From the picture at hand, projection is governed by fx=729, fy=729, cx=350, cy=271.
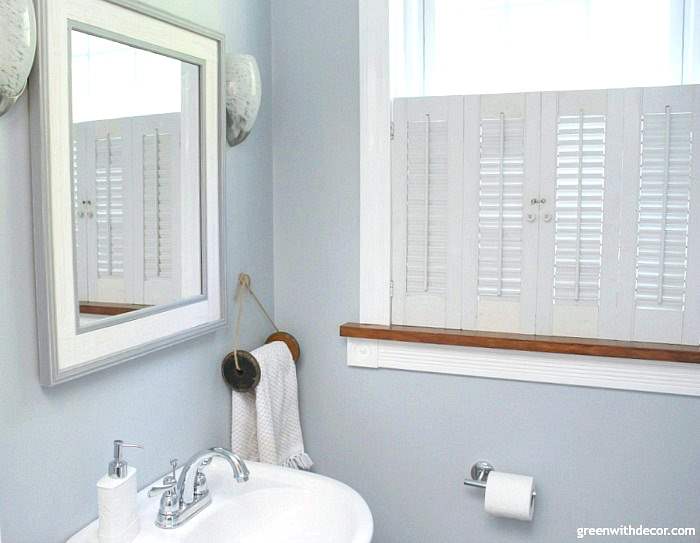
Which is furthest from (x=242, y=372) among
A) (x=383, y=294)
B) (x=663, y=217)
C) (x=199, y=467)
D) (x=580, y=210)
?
(x=663, y=217)

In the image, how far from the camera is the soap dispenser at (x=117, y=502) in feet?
4.14

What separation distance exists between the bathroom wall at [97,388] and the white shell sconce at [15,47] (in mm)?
73

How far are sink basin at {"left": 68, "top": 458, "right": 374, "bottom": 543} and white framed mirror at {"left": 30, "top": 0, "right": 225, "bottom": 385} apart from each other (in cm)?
33

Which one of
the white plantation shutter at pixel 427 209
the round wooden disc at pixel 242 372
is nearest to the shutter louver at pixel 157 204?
the round wooden disc at pixel 242 372

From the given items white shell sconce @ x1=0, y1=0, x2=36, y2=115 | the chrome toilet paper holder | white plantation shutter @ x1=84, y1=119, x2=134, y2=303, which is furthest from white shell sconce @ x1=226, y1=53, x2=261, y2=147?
the chrome toilet paper holder

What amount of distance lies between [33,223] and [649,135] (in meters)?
1.28

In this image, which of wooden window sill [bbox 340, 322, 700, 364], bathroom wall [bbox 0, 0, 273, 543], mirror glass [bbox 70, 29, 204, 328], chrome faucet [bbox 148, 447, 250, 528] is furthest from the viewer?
wooden window sill [bbox 340, 322, 700, 364]

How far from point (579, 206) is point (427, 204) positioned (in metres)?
0.36

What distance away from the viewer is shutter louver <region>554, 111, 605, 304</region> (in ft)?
5.46

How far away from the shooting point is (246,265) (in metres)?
1.84

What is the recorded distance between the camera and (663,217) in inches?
64.0

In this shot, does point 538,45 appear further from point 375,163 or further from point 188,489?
point 188,489

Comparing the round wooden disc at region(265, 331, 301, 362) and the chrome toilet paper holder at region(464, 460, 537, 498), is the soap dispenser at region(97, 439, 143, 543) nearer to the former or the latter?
the round wooden disc at region(265, 331, 301, 362)

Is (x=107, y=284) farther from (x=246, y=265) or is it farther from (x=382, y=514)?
(x=382, y=514)
